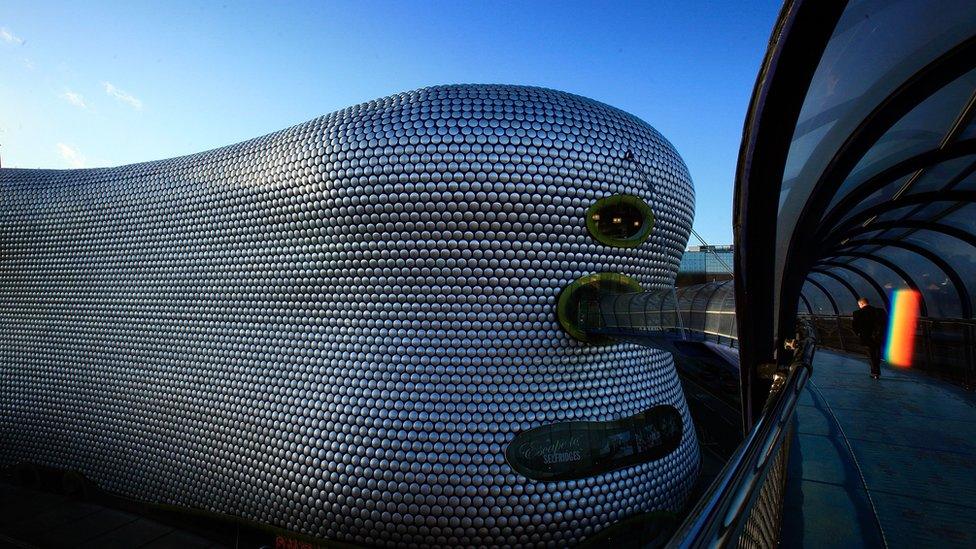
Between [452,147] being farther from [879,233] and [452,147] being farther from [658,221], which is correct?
[879,233]

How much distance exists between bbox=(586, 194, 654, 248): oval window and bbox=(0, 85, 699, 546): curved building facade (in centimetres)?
21

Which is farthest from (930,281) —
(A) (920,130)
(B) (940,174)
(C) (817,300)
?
(C) (817,300)

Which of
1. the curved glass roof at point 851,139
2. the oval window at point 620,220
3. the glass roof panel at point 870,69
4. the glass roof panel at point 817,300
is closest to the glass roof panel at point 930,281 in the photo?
the curved glass roof at point 851,139

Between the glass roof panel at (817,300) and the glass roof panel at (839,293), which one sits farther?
the glass roof panel at (817,300)

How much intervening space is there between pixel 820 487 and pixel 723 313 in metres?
4.25

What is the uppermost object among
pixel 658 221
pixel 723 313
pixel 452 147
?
pixel 452 147

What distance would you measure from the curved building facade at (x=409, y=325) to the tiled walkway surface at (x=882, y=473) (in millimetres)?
5504

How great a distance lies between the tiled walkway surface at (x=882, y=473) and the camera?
8.78 feet

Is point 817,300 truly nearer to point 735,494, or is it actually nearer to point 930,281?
point 930,281

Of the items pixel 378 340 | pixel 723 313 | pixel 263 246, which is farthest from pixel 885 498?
pixel 263 246

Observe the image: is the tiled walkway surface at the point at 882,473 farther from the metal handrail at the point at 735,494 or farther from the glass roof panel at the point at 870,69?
the glass roof panel at the point at 870,69

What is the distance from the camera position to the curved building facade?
33.7 ft

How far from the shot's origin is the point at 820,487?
127 inches

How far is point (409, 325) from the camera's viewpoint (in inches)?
422
